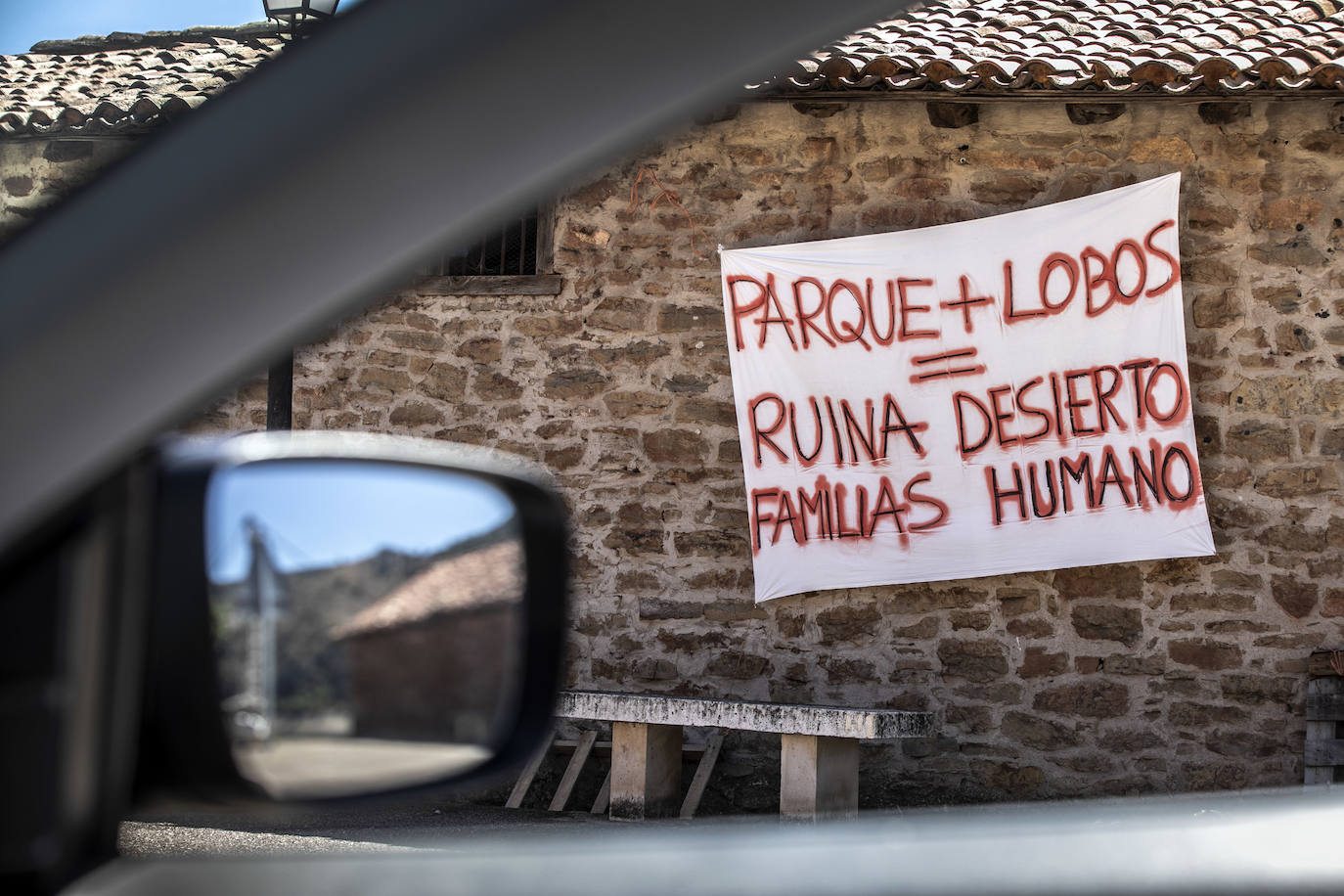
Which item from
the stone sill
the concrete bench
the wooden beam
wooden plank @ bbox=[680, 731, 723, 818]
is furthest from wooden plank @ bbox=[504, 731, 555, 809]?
the wooden beam

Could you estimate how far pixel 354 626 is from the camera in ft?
2.24

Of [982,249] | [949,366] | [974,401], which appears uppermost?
[982,249]

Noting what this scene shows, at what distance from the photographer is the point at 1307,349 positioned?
216 inches

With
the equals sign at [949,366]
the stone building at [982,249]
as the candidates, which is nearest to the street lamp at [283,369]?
the stone building at [982,249]

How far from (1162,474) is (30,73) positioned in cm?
700

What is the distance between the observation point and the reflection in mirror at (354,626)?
0.67 meters

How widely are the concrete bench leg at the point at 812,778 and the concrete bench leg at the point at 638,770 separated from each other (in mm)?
636

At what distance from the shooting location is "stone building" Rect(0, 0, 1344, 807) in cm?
535

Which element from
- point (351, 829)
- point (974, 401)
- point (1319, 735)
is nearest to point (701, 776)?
point (351, 829)

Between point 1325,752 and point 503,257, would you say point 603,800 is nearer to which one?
point 503,257

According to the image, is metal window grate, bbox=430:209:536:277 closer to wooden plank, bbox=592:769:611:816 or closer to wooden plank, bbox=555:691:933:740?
wooden plank, bbox=555:691:933:740

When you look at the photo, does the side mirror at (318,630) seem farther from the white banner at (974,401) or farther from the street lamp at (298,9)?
the white banner at (974,401)

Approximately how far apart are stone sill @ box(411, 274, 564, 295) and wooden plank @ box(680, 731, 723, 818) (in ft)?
7.90

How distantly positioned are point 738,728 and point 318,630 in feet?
14.1
